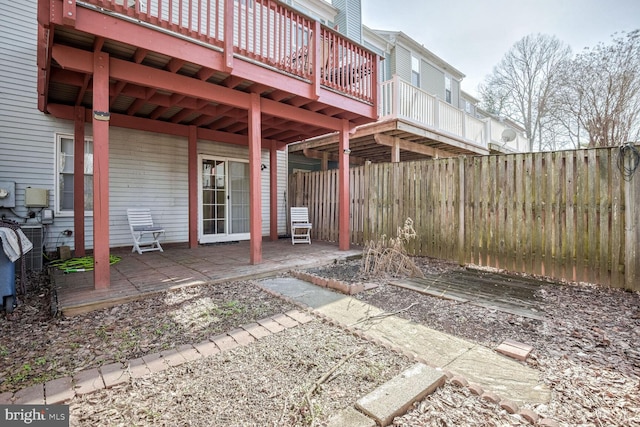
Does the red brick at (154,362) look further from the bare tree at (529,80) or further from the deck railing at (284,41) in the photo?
the bare tree at (529,80)

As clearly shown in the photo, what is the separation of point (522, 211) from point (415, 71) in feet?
33.7

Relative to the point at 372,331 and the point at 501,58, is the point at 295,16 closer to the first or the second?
the point at 372,331

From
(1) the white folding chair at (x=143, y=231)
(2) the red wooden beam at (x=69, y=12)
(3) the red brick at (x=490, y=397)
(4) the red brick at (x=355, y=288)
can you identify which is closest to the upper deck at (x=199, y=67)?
(2) the red wooden beam at (x=69, y=12)

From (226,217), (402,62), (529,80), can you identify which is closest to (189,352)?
(226,217)

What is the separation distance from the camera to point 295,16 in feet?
15.1

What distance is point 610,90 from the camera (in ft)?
32.7

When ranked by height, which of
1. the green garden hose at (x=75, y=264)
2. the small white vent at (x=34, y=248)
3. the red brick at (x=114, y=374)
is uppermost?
the small white vent at (x=34, y=248)

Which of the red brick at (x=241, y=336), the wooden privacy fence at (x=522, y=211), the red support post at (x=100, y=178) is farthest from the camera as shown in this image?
the wooden privacy fence at (x=522, y=211)

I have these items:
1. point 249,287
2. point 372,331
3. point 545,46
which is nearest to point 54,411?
point 372,331

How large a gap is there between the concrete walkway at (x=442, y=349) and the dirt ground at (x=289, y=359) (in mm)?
116

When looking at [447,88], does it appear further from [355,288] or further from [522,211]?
[355,288]

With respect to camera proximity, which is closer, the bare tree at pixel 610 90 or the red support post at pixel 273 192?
the red support post at pixel 273 192

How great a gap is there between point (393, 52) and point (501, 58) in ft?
28.5

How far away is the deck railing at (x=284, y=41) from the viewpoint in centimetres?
343
